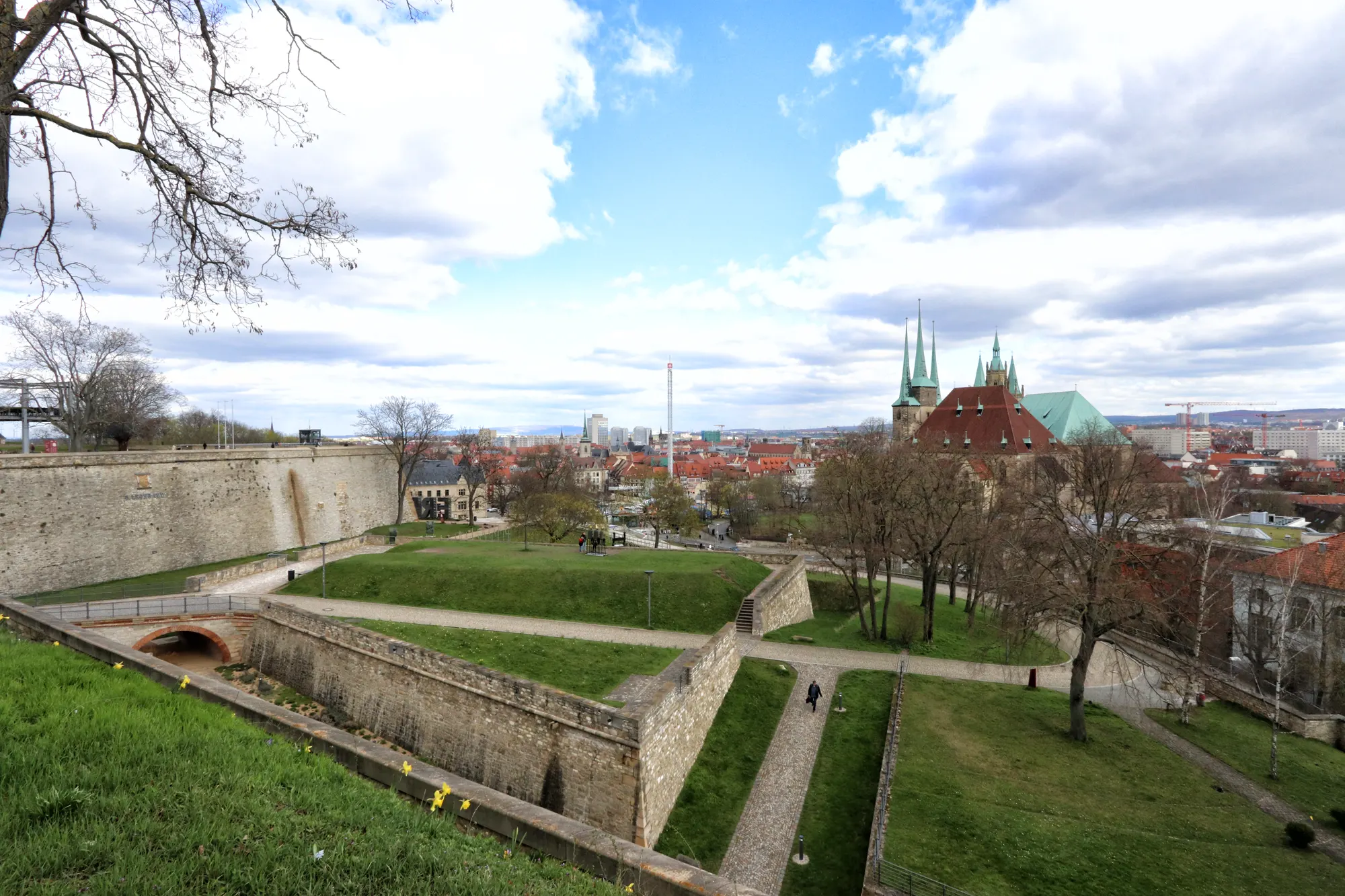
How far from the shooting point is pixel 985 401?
59406 millimetres

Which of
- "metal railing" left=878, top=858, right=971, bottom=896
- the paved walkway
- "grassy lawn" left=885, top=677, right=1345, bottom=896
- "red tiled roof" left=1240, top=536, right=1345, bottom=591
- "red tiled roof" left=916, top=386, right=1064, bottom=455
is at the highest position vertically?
"red tiled roof" left=916, top=386, right=1064, bottom=455

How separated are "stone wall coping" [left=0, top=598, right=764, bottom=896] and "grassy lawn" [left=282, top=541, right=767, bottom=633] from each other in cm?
1537

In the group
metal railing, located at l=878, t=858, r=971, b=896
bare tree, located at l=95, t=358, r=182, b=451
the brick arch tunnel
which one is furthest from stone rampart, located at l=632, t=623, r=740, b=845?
bare tree, located at l=95, t=358, r=182, b=451

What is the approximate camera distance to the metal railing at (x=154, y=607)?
64.6 feet

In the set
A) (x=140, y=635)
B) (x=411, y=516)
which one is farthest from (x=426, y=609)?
(x=411, y=516)

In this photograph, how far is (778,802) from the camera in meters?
14.5

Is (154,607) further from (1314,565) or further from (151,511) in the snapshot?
(1314,565)

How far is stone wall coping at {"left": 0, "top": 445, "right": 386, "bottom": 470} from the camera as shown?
2436 cm

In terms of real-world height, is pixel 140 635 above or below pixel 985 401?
below

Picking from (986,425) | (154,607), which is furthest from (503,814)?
(986,425)

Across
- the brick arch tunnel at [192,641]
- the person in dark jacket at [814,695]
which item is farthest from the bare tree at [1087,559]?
the brick arch tunnel at [192,641]

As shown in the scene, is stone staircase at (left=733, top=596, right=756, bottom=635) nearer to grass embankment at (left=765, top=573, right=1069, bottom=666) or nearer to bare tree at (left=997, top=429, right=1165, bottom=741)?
grass embankment at (left=765, top=573, right=1069, bottom=666)

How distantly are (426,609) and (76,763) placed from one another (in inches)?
732

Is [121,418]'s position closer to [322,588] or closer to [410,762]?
[322,588]
